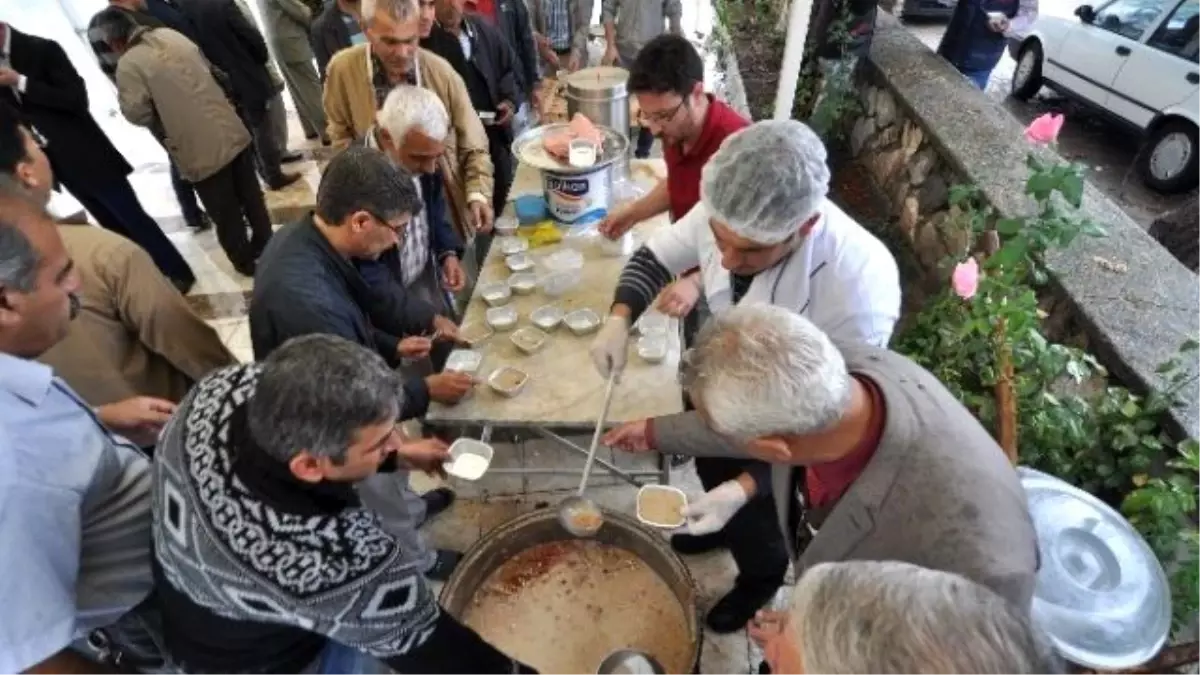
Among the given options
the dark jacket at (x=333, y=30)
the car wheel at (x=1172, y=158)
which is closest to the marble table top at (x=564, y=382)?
the dark jacket at (x=333, y=30)

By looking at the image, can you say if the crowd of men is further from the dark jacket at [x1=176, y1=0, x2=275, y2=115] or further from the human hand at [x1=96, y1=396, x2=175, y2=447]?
the dark jacket at [x1=176, y1=0, x2=275, y2=115]

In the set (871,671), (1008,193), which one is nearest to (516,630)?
(871,671)

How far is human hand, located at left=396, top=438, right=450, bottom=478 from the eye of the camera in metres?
2.36

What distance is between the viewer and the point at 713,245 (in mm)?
2326

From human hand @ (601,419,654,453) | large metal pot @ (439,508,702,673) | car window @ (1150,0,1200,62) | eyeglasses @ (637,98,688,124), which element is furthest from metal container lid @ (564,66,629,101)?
car window @ (1150,0,1200,62)

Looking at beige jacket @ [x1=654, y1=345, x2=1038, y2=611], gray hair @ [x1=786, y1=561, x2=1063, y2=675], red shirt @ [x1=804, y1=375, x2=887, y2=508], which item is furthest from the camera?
red shirt @ [x1=804, y1=375, x2=887, y2=508]

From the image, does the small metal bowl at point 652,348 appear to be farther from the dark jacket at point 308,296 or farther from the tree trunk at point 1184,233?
the tree trunk at point 1184,233

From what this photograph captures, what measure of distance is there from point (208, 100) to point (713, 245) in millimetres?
3468

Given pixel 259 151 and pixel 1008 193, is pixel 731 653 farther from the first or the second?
pixel 259 151

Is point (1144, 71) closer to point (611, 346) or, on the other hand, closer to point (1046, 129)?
point (1046, 129)

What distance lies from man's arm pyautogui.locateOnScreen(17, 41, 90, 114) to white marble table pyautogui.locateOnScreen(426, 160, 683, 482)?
8.87 feet

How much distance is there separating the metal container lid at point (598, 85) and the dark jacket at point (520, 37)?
2.89 feet

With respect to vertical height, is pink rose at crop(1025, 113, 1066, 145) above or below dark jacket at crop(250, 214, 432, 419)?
above

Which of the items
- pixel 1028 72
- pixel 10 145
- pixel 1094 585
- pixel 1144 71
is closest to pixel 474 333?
pixel 10 145
